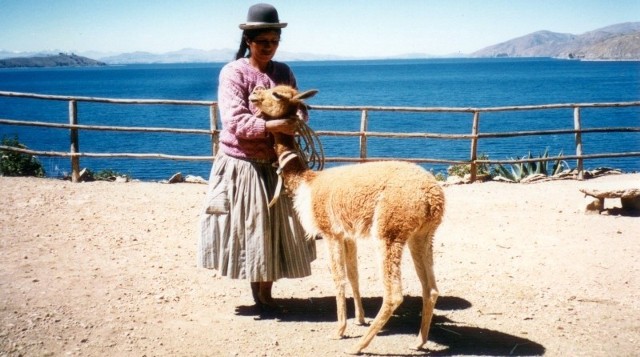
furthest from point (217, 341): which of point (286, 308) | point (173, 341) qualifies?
point (286, 308)

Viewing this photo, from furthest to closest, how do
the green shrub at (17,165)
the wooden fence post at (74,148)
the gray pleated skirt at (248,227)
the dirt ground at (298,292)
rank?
the green shrub at (17,165), the wooden fence post at (74,148), the gray pleated skirt at (248,227), the dirt ground at (298,292)

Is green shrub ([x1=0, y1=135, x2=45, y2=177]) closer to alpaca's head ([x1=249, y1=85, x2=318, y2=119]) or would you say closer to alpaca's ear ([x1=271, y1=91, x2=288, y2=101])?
alpaca's head ([x1=249, y1=85, x2=318, y2=119])

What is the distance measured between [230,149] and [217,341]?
1.35 m

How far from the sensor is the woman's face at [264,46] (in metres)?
3.57

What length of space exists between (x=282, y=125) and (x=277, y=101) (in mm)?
161

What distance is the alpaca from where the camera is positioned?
10.2 feet

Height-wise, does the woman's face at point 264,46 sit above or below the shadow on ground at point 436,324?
above

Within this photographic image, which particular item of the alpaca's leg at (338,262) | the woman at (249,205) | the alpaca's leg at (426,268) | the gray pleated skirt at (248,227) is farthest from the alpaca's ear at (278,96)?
the alpaca's leg at (426,268)

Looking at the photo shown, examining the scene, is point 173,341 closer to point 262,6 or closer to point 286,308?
point 286,308

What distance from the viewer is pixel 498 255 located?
5461mm

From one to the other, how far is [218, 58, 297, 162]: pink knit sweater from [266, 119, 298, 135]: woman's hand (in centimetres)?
5

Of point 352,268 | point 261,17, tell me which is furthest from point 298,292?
point 261,17

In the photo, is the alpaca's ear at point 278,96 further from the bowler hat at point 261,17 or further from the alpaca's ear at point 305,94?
the bowler hat at point 261,17

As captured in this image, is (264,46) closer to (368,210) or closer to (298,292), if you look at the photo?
(368,210)
